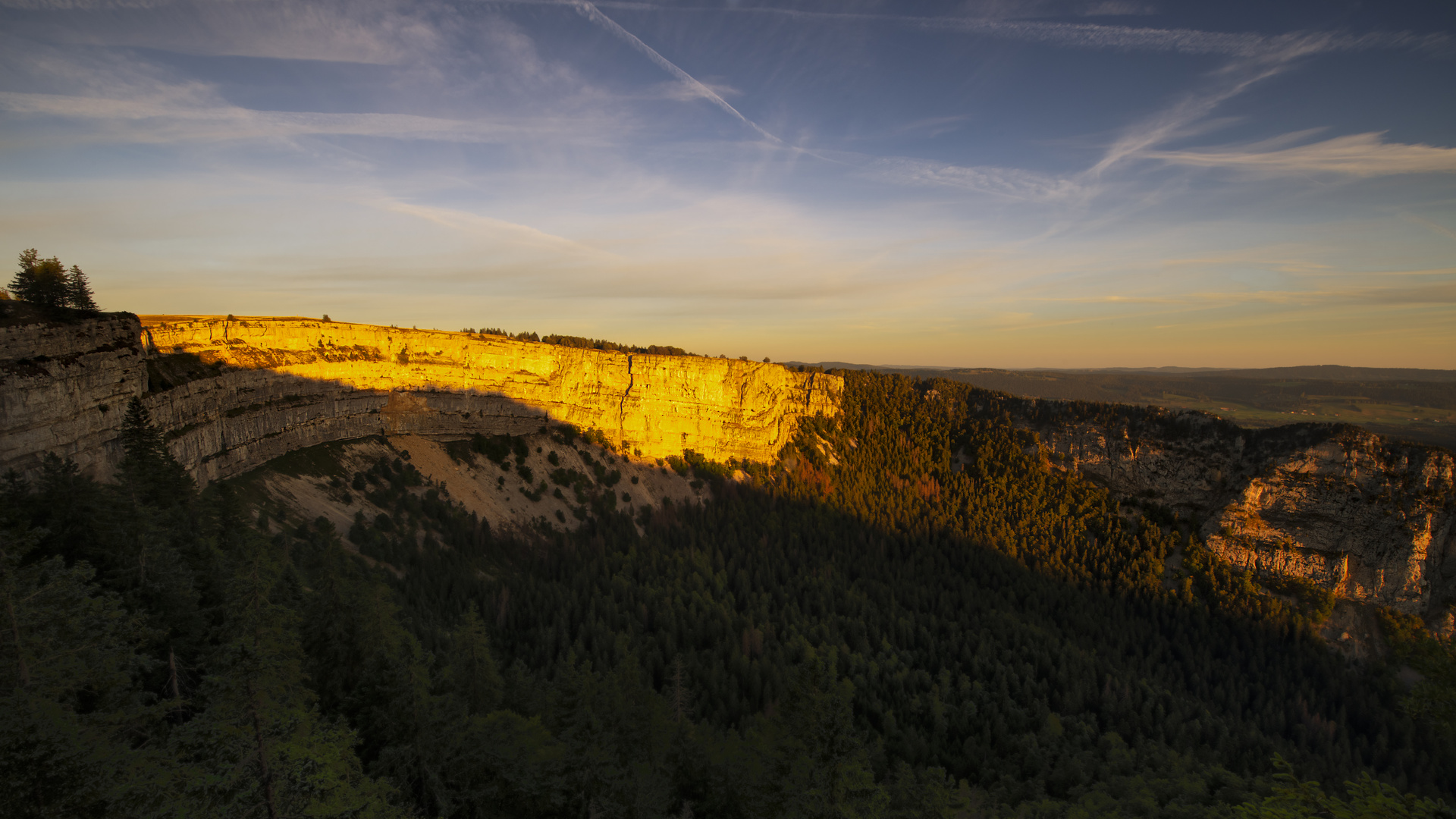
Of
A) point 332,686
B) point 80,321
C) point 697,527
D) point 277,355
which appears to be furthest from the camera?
point 697,527

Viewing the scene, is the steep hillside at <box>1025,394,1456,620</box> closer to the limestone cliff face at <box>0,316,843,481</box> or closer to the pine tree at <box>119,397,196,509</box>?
the limestone cliff face at <box>0,316,843,481</box>

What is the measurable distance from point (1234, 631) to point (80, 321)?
477 ft

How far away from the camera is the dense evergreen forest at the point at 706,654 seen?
15258 mm

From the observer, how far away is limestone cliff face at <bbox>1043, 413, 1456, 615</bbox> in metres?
90.5

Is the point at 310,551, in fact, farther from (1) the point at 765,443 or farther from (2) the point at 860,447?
(2) the point at 860,447

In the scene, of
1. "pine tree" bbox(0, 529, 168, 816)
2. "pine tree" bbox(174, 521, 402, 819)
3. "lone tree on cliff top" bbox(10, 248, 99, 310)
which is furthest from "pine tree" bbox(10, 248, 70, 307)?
"pine tree" bbox(174, 521, 402, 819)

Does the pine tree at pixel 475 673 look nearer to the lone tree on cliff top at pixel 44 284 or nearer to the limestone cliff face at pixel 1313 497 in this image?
the lone tree on cliff top at pixel 44 284

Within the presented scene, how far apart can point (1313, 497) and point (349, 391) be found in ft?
511

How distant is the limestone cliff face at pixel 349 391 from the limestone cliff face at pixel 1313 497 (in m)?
67.9

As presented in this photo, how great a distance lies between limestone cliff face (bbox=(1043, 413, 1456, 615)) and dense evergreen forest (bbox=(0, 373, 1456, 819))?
5587mm

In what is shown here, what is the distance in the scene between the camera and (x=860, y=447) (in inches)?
5138

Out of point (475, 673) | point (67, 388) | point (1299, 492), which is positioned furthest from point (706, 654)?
point (1299, 492)

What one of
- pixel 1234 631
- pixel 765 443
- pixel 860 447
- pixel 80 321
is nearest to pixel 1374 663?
pixel 1234 631

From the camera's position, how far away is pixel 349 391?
8100cm
